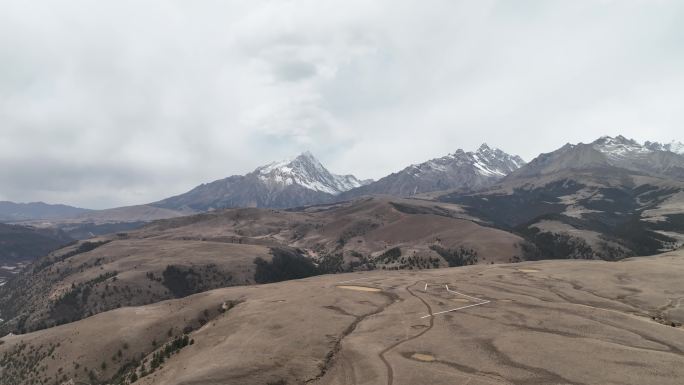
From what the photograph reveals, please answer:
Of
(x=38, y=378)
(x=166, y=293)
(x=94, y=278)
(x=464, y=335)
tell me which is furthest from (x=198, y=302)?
(x=94, y=278)

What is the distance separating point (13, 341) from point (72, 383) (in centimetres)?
4341

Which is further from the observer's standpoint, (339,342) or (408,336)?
(408,336)

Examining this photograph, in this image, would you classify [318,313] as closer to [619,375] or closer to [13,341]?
[619,375]

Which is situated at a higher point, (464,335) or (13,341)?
(464,335)

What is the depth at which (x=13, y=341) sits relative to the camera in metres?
98.2

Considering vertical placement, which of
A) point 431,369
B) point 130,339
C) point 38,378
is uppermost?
point 431,369

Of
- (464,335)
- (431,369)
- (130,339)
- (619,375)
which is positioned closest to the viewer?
(619,375)

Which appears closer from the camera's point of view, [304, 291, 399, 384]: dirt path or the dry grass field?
the dry grass field

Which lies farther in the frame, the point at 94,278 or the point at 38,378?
the point at 94,278

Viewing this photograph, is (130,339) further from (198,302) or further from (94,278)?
(94,278)

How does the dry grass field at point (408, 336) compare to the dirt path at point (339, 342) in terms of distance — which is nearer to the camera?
the dry grass field at point (408, 336)

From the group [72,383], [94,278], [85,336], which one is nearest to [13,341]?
[85,336]

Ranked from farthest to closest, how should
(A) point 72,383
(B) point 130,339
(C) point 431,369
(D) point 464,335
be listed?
(B) point 130,339 → (A) point 72,383 → (D) point 464,335 → (C) point 431,369

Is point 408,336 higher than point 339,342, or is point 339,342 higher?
point 408,336
